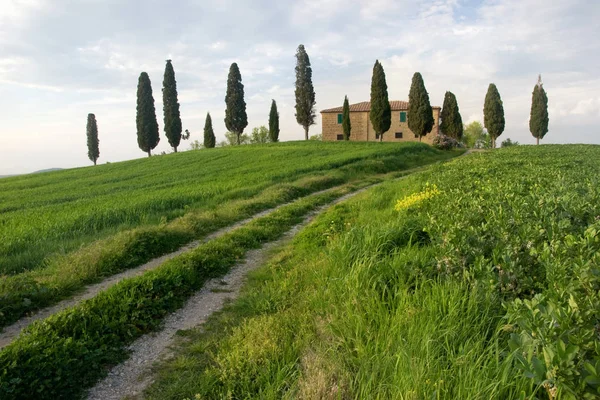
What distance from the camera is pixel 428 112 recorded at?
4500cm

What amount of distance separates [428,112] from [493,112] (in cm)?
1347

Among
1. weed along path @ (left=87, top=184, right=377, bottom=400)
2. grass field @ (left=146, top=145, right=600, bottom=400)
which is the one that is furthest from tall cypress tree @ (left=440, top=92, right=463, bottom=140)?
weed along path @ (left=87, top=184, right=377, bottom=400)

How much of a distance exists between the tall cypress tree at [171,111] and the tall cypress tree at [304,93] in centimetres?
1644

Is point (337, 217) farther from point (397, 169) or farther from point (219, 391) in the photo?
point (397, 169)

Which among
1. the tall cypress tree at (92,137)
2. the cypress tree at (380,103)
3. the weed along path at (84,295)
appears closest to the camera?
the weed along path at (84,295)

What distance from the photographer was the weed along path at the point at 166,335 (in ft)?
12.3

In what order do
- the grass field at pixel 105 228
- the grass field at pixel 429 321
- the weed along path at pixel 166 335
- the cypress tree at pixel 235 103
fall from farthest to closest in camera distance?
the cypress tree at pixel 235 103 → the grass field at pixel 105 228 → the weed along path at pixel 166 335 → the grass field at pixel 429 321

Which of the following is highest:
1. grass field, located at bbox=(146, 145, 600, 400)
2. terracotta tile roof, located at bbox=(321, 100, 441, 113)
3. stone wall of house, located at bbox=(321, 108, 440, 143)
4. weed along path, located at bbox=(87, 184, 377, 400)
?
terracotta tile roof, located at bbox=(321, 100, 441, 113)

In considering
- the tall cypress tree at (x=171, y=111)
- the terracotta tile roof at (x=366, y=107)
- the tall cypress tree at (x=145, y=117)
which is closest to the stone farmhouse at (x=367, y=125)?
the terracotta tile roof at (x=366, y=107)

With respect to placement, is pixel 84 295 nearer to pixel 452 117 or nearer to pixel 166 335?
pixel 166 335

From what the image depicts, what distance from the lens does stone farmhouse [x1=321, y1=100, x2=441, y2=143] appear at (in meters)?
56.5

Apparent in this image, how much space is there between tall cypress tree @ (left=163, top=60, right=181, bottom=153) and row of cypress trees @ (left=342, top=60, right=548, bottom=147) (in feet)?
72.5

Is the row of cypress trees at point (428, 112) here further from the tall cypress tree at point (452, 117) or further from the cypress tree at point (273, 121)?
the cypress tree at point (273, 121)

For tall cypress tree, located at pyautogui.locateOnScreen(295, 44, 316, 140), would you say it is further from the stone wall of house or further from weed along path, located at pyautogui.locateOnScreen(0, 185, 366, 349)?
weed along path, located at pyautogui.locateOnScreen(0, 185, 366, 349)
